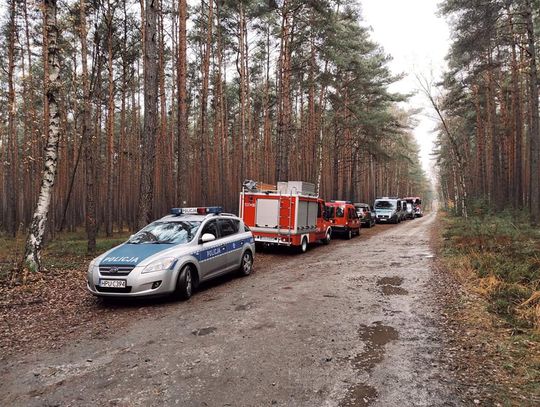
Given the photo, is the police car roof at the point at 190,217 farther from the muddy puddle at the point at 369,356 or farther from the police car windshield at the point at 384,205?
the police car windshield at the point at 384,205

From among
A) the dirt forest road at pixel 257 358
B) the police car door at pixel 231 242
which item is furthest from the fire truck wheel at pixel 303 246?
the dirt forest road at pixel 257 358

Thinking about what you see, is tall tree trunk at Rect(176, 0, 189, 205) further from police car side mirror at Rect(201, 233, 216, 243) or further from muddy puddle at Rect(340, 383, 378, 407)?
muddy puddle at Rect(340, 383, 378, 407)

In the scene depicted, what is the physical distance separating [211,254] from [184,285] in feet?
4.10

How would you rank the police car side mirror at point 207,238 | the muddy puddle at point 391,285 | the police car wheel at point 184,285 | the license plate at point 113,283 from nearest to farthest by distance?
the license plate at point 113,283 < the police car wheel at point 184,285 < the muddy puddle at point 391,285 < the police car side mirror at point 207,238

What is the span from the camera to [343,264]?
11555 mm

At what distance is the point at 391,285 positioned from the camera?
853 cm

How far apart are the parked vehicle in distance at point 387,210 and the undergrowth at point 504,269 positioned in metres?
19.5

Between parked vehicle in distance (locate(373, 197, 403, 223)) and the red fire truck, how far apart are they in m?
19.9

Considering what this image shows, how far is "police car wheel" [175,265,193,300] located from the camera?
7203 millimetres

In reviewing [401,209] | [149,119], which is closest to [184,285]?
[149,119]

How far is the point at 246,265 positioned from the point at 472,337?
602 centimetres

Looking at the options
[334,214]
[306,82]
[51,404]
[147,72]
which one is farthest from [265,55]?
[51,404]

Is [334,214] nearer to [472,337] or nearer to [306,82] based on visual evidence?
[306,82]

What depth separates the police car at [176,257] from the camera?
6.70 metres
